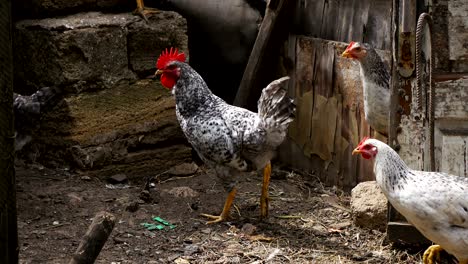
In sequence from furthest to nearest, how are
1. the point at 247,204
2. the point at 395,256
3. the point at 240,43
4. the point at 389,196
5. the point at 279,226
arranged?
1. the point at 240,43
2. the point at 247,204
3. the point at 279,226
4. the point at 395,256
5. the point at 389,196

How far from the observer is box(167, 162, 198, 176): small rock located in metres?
6.52

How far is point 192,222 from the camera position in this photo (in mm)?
5602

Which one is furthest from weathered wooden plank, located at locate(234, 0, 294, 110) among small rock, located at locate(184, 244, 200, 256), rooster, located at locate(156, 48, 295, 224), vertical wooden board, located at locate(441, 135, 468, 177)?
vertical wooden board, located at locate(441, 135, 468, 177)

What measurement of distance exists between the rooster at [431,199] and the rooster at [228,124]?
1044 mm

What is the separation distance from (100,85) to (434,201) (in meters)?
2.95

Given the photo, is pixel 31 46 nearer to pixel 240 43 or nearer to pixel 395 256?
pixel 240 43

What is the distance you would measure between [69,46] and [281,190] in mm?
2040

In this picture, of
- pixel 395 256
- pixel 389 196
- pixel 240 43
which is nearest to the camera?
pixel 389 196

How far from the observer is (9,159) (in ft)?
9.41

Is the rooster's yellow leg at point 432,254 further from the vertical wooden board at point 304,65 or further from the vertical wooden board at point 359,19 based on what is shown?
the vertical wooden board at point 304,65

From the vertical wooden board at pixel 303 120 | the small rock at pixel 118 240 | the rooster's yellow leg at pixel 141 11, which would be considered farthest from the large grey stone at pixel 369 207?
the rooster's yellow leg at pixel 141 11

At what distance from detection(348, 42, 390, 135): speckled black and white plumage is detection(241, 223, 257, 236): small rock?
3.63ft

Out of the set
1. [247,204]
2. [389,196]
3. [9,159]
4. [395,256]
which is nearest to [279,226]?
[247,204]

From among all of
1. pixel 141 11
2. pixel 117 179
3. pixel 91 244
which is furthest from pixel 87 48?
pixel 91 244
